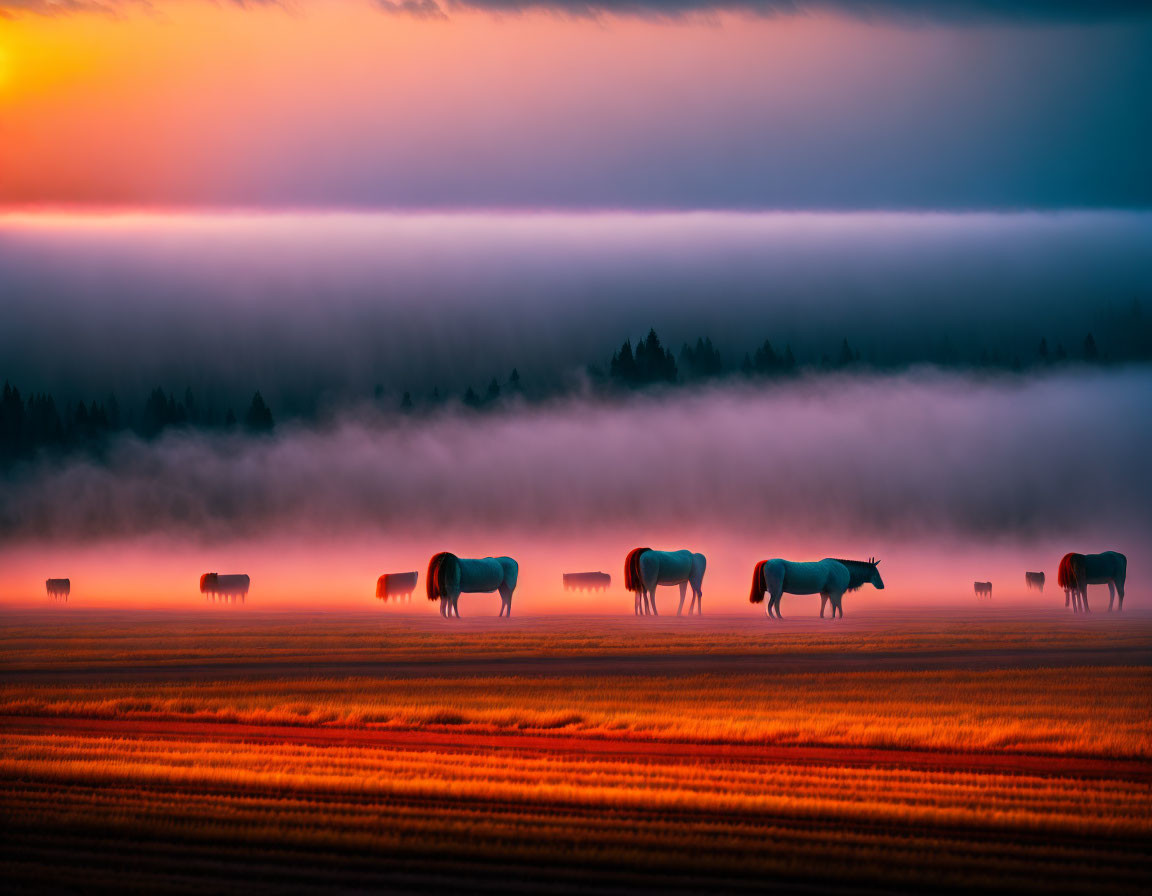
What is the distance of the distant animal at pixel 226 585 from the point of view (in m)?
93.7

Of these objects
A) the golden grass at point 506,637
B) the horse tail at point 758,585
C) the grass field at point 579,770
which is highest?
the horse tail at point 758,585

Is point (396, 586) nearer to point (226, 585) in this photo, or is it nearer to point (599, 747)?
point (226, 585)

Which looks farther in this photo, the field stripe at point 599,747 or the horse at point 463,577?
the horse at point 463,577

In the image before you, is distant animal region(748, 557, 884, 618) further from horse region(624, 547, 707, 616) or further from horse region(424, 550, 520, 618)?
horse region(424, 550, 520, 618)

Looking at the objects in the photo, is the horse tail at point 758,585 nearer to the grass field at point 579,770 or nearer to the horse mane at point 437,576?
the horse mane at point 437,576

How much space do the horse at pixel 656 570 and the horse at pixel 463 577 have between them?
238 inches

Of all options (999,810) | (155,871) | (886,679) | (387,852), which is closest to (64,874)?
(155,871)

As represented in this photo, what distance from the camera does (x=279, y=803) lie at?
1795 centimetres

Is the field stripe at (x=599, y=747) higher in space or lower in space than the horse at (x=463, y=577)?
lower

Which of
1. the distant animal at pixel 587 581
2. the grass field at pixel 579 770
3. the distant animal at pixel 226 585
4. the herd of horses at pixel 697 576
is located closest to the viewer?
the grass field at pixel 579 770

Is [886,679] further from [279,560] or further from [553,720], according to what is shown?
[279,560]

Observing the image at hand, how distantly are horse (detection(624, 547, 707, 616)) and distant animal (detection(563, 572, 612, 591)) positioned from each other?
109 feet

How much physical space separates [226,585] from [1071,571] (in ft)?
182

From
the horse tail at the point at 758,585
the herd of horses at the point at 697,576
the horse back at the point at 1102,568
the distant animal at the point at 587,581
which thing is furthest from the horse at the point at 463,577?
the distant animal at the point at 587,581
